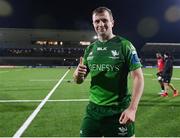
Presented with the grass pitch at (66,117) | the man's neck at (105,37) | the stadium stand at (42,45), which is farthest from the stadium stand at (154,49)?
the man's neck at (105,37)

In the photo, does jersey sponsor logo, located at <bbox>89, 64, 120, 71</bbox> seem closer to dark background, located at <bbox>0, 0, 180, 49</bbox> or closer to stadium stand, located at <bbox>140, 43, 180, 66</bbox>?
dark background, located at <bbox>0, 0, 180, 49</bbox>

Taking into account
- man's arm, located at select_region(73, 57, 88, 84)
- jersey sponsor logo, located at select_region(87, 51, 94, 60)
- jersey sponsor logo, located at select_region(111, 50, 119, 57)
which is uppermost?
jersey sponsor logo, located at select_region(111, 50, 119, 57)

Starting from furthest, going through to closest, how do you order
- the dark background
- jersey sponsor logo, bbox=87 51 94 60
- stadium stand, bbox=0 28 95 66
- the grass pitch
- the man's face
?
stadium stand, bbox=0 28 95 66 < the dark background < the grass pitch < jersey sponsor logo, bbox=87 51 94 60 < the man's face

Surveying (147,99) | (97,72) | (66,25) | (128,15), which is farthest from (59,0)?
(97,72)

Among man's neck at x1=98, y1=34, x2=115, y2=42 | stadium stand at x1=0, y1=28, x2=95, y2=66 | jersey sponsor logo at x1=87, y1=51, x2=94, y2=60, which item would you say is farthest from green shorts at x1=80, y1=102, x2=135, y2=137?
stadium stand at x1=0, y1=28, x2=95, y2=66

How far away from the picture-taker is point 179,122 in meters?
9.23

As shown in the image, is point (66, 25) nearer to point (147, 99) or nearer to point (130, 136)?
point (147, 99)

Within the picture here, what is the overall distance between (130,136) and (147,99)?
1026cm

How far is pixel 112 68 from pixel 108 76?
0.10m

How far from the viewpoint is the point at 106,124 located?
12.9 feet

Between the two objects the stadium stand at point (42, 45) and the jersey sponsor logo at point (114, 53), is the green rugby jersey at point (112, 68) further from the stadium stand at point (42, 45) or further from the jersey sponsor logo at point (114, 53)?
the stadium stand at point (42, 45)

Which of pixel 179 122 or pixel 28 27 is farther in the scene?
pixel 28 27

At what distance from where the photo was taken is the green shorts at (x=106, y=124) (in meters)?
3.89

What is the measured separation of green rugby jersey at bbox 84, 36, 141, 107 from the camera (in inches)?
151
